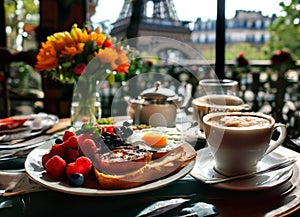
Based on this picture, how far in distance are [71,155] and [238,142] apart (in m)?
0.41

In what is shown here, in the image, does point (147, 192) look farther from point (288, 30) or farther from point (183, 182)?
point (288, 30)

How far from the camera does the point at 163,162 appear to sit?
2.96 ft

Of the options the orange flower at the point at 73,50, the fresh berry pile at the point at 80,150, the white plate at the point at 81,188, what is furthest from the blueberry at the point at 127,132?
the orange flower at the point at 73,50

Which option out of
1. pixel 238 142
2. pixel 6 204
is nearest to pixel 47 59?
pixel 6 204

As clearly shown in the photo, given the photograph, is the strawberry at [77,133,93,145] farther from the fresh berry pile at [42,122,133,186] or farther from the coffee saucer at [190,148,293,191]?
the coffee saucer at [190,148,293,191]

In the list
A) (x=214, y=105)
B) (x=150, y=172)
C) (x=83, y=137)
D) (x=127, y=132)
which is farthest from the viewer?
(x=214, y=105)

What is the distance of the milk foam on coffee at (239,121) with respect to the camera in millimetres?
924

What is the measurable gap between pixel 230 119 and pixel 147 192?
1.02 ft

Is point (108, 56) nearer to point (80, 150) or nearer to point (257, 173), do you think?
point (80, 150)

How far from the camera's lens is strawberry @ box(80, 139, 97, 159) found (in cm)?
91

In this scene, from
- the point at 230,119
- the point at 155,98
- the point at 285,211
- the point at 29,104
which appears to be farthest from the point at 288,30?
the point at 285,211

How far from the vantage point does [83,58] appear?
1.38 meters

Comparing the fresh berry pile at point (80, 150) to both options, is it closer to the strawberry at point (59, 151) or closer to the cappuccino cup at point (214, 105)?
the strawberry at point (59, 151)

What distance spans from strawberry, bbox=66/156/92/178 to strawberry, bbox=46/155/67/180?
0.06 feet
